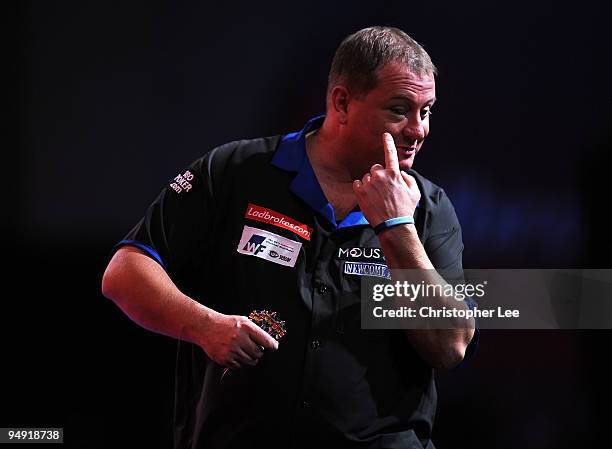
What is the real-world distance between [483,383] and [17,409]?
5.33ft

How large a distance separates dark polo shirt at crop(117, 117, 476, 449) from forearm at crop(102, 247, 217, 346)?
0.06 metres

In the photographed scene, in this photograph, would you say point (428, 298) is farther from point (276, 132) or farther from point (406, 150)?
point (276, 132)

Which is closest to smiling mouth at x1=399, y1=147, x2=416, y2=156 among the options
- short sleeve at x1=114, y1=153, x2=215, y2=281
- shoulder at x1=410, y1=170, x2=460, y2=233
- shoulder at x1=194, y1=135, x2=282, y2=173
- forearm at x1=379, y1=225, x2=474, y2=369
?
shoulder at x1=410, y1=170, x2=460, y2=233

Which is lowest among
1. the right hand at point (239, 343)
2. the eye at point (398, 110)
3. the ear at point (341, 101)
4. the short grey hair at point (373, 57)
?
the right hand at point (239, 343)

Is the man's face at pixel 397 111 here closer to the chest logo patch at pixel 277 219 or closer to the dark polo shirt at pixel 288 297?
the dark polo shirt at pixel 288 297

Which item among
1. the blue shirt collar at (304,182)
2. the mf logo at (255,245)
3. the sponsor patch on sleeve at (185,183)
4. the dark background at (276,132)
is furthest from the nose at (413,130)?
the dark background at (276,132)

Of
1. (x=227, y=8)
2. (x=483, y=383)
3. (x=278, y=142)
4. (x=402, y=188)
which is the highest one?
(x=227, y=8)

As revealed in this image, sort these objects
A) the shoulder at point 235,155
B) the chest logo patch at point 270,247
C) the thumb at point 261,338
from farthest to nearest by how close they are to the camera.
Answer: the shoulder at point 235,155
the chest logo patch at point 270,247
the thumb at point 261,338

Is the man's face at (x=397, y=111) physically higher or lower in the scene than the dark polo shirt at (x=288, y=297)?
higher

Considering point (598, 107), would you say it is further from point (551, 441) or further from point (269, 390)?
point (269, 390)

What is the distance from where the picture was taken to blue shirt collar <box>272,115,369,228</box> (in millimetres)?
2268

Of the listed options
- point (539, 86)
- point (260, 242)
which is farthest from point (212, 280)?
point (539, 86)

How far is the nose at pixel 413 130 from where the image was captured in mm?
2260

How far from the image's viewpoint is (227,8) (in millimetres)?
3127
